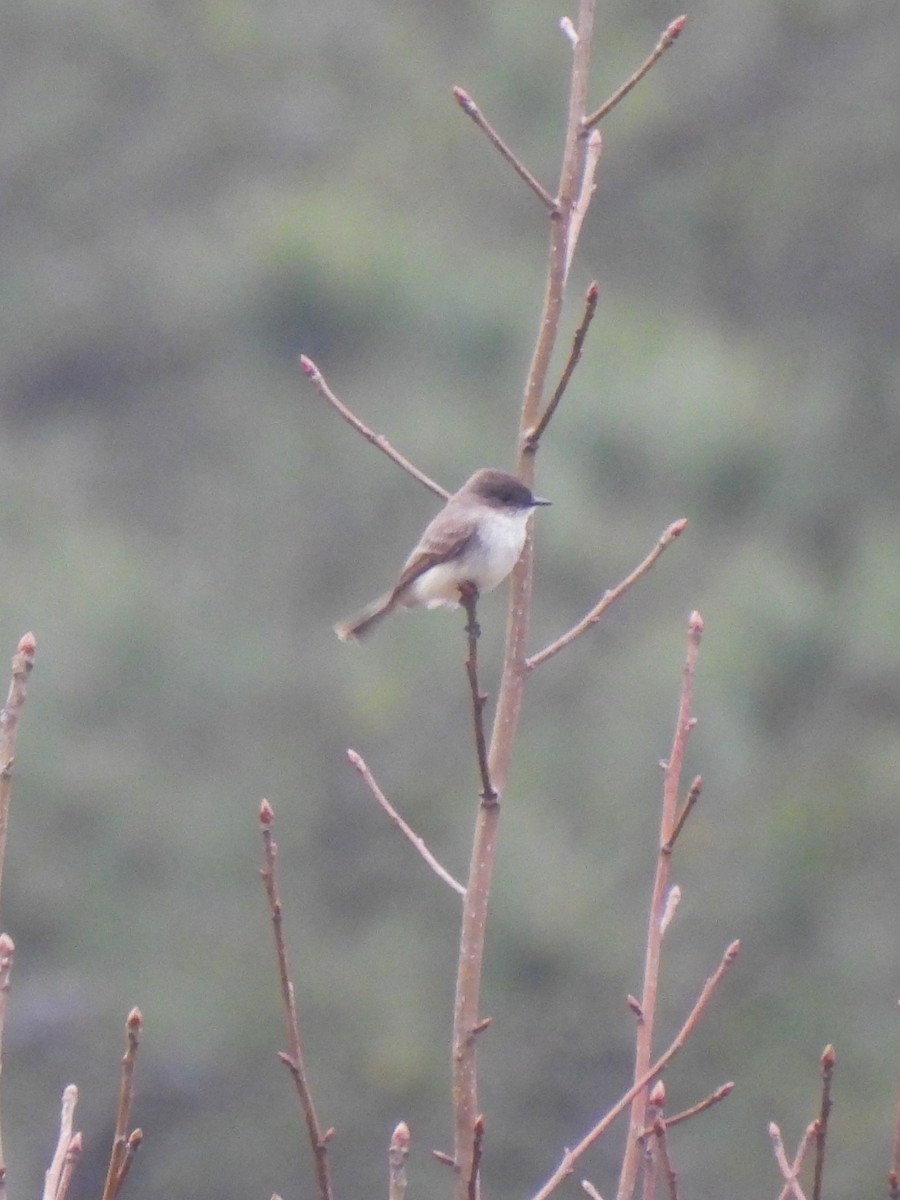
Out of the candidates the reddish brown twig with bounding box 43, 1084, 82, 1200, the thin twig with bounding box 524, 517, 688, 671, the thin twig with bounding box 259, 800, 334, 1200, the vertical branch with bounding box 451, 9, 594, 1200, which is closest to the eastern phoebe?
the thin twig with bounding box 524, 517, 688, 671

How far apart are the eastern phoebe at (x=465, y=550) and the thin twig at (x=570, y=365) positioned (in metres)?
1.30

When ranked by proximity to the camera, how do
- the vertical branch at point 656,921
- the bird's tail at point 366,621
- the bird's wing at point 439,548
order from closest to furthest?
the vertical branch at point 656,921 → the bird's wing at point 439,548 → the bird's tail at point 366,621

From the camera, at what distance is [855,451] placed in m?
9.81

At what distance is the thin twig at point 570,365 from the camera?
1.87m

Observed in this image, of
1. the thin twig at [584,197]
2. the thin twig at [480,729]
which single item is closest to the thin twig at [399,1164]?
the thin twig at [480,729]

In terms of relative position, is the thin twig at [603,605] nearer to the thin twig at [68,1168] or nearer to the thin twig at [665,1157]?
the thin twig at [665,1157]

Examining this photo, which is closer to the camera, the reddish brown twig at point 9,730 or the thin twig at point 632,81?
the reddish brown twig at point 9,730

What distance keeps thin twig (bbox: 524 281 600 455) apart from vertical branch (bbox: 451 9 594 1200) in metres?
0.01

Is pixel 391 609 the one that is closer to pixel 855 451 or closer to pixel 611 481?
pixel 611 481

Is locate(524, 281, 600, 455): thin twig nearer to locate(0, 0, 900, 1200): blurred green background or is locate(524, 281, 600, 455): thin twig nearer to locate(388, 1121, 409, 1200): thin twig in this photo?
locate(388, 1121, 409, 1200): thin twig

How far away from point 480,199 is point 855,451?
228 cm

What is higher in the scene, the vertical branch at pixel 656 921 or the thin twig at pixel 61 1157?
the thin twig at pixel 61 1157

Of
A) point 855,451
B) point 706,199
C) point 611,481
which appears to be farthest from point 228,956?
point 706,199

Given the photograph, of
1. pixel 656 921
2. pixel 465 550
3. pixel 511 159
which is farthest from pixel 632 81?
pixel 465 550
